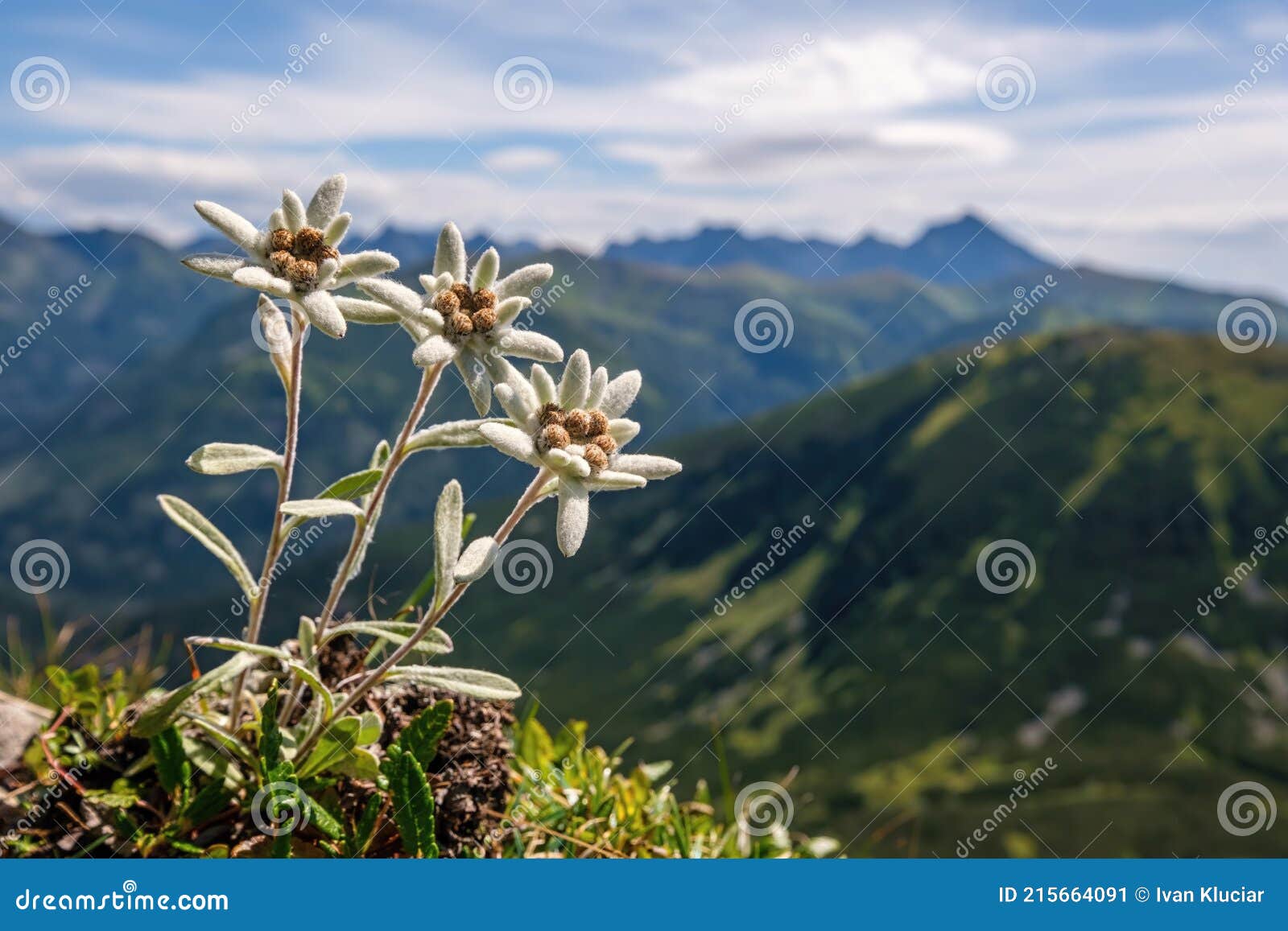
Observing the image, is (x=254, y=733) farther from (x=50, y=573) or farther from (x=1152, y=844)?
(x=1152, y=844)

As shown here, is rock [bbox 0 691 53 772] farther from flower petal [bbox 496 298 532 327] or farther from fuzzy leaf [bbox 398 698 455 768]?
flower petal [bbox 496 298 532 327]

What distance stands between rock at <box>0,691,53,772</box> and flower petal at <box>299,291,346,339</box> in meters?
3.76

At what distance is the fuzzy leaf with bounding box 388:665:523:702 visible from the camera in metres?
6.06

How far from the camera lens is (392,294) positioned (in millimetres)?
5445

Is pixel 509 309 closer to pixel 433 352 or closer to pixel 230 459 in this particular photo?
pixel 433 352

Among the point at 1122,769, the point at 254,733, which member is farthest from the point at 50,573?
the point at 1122,769

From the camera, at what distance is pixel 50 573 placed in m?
10.0

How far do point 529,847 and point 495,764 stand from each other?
1.96 feet

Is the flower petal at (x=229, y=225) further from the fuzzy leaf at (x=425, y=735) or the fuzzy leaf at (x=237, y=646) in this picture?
the fuzzy leaf at (x=425, y=735)

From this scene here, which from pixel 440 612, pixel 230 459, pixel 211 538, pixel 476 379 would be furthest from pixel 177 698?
pixel 476 379

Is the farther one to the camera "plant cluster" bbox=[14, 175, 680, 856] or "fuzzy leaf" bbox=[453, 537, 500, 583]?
"plant cluster" bbox=[14, 175, 680, 856]

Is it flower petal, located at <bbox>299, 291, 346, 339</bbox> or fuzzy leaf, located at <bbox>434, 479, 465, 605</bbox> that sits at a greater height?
flower petal, located at <bbox>299, 291, 346, 339</bbox>

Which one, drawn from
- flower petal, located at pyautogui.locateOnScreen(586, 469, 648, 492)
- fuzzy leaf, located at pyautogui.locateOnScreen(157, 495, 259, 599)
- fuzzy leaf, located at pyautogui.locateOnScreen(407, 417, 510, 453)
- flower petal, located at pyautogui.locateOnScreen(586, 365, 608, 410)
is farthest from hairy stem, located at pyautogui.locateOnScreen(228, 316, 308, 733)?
flower petal, located at pyautogui.locateOnScreen(586, 469, 648, 492)

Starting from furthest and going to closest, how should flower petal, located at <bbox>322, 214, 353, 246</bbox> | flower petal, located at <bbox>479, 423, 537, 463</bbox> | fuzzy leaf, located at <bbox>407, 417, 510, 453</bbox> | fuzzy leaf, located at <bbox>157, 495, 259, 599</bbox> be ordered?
fuzzy leaf, located at <bbox>157, 495, 259, 599</bbox> → fuzzy leaf, located at <bbox>407, 417, 510, 453</bbox> → flower petal, located at <bbox>322, 214, 353, 246</bbox> → flower petal, located at <bbox>479, 423, 537, 463</bbox>
